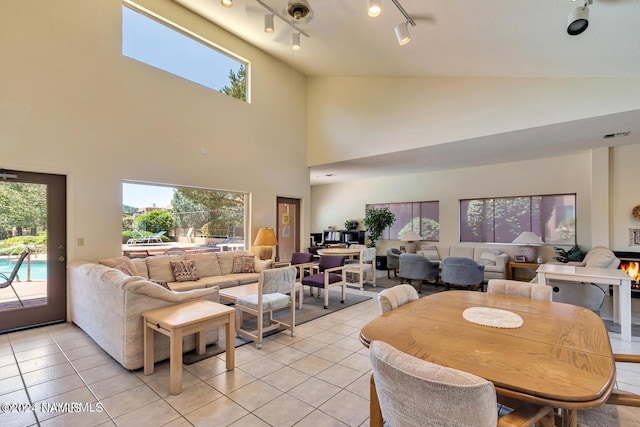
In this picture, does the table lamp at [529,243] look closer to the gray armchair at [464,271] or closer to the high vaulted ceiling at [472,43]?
the gray armchair at [464,271]

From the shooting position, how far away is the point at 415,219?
8992 millimetres

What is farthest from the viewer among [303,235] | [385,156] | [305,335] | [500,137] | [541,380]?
[303,235]

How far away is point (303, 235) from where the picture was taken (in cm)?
768

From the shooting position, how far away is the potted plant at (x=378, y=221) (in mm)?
8883

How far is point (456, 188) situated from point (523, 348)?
7.40 metres

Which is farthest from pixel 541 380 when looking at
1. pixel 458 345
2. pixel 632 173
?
pixel 632 173

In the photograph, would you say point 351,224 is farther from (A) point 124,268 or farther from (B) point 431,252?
(A) point 124,268

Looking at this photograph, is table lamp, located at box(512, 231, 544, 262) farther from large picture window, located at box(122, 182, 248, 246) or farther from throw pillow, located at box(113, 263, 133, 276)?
throw pillow, located at box(113, 263, 133, 276)

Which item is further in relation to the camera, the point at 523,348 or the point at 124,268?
the point at 124,268

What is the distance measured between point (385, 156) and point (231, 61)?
3798 mm

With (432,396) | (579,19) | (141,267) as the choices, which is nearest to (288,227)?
(141,267)

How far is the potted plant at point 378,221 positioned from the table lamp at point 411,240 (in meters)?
0.75

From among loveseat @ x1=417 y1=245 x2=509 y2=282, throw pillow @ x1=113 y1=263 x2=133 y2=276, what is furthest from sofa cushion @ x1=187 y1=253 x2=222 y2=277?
loveseat @ x1=417 y1=245 x2=509 y2=282

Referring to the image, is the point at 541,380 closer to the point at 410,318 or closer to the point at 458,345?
the point at 458,345
